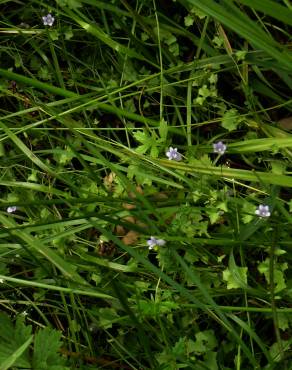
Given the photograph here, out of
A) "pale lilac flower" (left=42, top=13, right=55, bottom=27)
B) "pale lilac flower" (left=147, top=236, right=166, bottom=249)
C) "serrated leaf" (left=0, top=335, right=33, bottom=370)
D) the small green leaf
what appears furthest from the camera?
"pale lilac flower" (left=42, top=13, right=55, bottom=27)

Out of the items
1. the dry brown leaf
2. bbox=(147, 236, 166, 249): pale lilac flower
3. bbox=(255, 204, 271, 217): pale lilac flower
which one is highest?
bbox=(255, 204, 271, 217): pale lilac flower

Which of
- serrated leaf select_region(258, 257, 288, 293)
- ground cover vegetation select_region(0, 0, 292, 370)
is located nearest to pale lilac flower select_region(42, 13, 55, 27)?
ground cover vegetation select_region(0, 0, 292, 370)

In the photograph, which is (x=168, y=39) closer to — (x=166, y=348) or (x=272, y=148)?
(x=272, y=148)

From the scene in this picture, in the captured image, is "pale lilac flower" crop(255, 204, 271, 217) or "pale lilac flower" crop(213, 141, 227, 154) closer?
"pale lilac flower" crop(255, 204, 271, 217)

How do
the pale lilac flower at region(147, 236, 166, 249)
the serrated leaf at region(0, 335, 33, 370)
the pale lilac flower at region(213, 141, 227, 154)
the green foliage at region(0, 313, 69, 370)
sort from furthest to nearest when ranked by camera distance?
the pale lilac flower at region(213, 141, 227, 154) < the pale lilac flower at region(147, 236, 166, 249) < the green foliage at region(0, 313, 69, 370) < the serrated leaf at region(0, 335, 33, 370)

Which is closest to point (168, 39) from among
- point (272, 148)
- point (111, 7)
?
point (111, 7)

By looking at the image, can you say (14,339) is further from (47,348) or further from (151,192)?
(151,192)

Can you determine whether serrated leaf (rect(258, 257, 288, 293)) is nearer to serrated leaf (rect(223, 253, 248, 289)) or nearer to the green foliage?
serrated leaf (rect(223, 253, 248, 289))

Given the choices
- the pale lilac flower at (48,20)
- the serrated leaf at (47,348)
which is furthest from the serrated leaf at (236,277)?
the pale lilac flower at (48,20)
